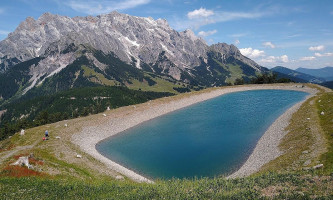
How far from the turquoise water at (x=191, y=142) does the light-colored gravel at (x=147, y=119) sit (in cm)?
221

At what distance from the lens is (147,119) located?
87.1 meters

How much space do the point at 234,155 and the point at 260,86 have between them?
124m

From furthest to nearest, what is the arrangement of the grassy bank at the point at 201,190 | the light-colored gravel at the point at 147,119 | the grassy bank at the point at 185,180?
the light-colored gravel at the point at 147,119
the grassy bank at the point at 185,180
the grassy bank at the point at 201,190

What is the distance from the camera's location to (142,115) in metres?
88.0

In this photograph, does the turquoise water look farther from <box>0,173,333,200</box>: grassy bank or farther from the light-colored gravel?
<box>0,173,333,200</box>: grassy bank

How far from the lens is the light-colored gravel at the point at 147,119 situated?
41562mm

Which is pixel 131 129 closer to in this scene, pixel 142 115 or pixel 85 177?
pixel 142 115

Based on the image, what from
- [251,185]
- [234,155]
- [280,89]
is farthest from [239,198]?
[280,89]

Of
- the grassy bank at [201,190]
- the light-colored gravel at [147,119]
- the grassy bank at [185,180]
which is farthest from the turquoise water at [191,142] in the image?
the grassy bank at [201,190]

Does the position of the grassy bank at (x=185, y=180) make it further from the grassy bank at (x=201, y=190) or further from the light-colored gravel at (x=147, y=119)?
the light-colored gravel at (x=147, y=119)

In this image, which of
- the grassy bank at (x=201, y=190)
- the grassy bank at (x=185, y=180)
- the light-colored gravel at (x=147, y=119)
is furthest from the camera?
the light-colored gravel at (x=147, y=119)

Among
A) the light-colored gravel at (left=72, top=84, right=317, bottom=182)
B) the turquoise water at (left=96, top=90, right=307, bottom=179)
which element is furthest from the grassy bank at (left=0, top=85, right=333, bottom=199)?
the turquoise water at (left=96, top=90, right=307, bottom=179)

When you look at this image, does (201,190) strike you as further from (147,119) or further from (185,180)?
(147,119)

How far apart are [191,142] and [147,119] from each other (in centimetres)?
3155
